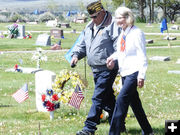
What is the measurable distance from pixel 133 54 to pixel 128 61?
0.12 metres

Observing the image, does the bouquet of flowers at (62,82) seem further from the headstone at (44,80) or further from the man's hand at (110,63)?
the man's hand at (110,63)

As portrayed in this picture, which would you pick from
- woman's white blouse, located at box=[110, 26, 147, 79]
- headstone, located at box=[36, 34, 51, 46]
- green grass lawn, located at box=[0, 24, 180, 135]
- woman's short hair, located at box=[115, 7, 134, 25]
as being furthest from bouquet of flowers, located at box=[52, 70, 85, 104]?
headstone, located at box=[36, 34, 51, 46]

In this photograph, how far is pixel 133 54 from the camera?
599 centimetres

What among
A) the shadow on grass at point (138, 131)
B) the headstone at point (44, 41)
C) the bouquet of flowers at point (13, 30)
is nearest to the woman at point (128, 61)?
the shadow on grass at point (138, 131)

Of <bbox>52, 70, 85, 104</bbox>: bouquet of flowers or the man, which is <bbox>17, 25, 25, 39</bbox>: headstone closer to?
<bbox>52, 70, 85, 104</bbox>: bouquet of flowers

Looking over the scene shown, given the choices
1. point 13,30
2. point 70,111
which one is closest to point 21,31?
point 13,30

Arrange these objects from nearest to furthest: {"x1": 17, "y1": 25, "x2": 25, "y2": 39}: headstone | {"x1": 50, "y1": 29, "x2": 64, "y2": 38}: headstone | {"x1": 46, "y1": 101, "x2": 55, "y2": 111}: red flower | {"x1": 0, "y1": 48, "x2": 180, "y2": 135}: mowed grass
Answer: {"x1": 0, "y1": 48, "x2": 180, "y2": 135}: mowed grass, {"x1": 46, "y1": 101, "x2": 55, "y2": 111}: red flower, {"x1": 17, "y1": 25, "x2": 25, "y2": 39}: headstone, {"x1": 50, "y1": 29, "x2": 64, "y2": 38}: headstone

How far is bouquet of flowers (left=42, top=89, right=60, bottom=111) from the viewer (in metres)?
8.13

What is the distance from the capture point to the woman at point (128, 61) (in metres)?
5.88

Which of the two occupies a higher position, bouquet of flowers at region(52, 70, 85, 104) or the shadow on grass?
bouquet of flowers at region(52, 70, 85, 104)

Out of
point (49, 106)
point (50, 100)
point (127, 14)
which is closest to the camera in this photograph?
point (127, 14)

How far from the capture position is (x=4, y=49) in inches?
1102

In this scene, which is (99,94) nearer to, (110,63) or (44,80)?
(110,63)


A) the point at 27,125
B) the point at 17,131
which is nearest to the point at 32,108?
the point at 27,125
